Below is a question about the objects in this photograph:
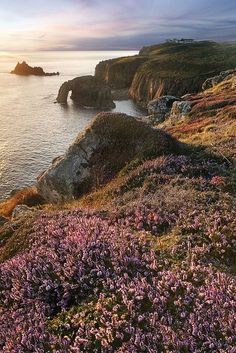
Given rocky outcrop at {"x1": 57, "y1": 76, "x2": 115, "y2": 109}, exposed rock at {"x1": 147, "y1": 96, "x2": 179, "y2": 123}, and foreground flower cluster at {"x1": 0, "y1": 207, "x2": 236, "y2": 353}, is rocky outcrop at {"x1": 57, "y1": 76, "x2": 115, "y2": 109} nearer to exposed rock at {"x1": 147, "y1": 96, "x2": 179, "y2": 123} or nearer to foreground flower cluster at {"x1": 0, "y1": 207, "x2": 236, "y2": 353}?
exposed rock at {"x1": 147, "y1": 96, "x2": 179, "y2": 123}

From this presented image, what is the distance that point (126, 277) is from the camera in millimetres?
A: 7961

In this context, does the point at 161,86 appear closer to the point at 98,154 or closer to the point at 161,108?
the point at 161,108

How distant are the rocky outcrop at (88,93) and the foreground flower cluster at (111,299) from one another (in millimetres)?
154780

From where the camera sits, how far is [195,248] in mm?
9039

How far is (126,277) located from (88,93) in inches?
6806

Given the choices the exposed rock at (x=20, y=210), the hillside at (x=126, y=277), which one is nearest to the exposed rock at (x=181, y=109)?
the exposed rock at (x=20, y=210)

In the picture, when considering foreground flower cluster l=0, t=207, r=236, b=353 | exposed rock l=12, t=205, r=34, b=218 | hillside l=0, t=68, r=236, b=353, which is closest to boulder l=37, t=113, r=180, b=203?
exposed rock l=12, t=205, r=34, b=218

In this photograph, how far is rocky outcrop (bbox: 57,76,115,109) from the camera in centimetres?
16643

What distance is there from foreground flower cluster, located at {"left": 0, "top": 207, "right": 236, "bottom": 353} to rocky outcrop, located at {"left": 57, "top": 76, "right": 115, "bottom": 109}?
155m

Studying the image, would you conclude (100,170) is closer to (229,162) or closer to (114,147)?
(114,147)

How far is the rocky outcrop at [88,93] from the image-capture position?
166425mm

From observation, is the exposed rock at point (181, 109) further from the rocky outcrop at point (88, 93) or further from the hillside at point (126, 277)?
the rocky outcrop at point (88, 93)

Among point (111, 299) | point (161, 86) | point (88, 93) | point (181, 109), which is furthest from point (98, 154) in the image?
point (161, 86)

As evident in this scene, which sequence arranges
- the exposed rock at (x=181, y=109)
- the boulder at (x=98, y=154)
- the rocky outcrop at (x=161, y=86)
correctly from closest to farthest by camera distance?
the boulder at (x=98, y=154)
the exposed rock at (x=181, y=109)
the rocky outcrop at (x=161, y=86)
